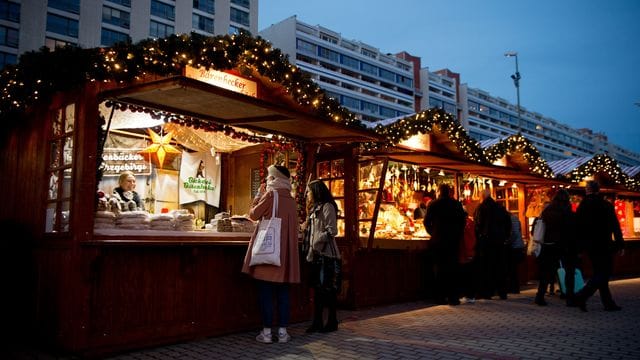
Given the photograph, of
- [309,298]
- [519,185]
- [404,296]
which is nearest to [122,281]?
[309,298]

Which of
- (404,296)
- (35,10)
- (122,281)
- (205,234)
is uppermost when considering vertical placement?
(35,10)

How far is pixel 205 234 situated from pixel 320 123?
2067 mm

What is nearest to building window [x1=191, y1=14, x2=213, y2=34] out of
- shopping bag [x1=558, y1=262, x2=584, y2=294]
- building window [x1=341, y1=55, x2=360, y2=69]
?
building window [x1=341, y1=55, x2=360, y2=69]

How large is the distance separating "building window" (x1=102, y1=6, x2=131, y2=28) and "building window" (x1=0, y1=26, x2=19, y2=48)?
817cm

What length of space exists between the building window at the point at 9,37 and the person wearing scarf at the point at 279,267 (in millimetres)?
44896

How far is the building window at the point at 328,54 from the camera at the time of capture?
8094 centimetres

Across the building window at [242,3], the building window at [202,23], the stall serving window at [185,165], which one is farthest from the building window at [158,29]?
the stall serving window at [185,165]

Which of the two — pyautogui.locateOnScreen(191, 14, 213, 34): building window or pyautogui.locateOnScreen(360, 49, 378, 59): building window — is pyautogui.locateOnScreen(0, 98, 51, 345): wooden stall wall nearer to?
pyautogui.locateOnScreen(191, 14, 213, 34): building window

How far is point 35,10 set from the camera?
43.3 m

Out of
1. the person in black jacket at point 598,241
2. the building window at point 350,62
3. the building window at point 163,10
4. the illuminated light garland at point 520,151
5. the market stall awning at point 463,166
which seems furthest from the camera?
the building window at point 350,62

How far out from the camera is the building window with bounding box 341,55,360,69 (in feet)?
278

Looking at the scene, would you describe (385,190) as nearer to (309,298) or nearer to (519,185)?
(309,298)

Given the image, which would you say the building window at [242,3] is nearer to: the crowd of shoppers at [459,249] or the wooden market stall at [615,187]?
the wooden market stall at [615,187]

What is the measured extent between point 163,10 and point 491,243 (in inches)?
2009
